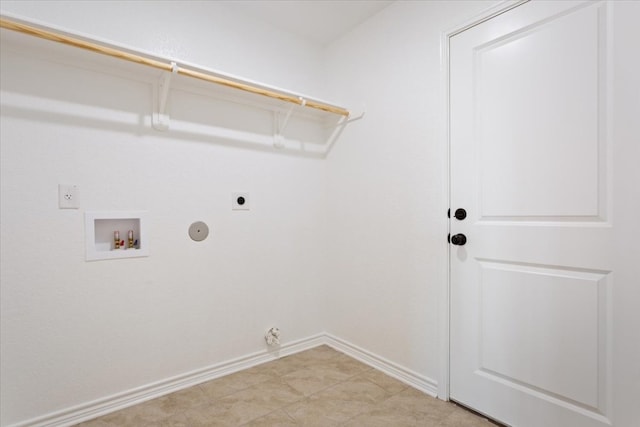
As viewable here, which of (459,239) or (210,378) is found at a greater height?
(459,239)

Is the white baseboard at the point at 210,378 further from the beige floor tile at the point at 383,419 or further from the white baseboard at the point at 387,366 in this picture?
the beige floor tile at the point at 383,419

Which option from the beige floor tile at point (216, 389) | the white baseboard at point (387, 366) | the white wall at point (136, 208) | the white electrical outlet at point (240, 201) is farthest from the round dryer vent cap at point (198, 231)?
the white baseboard at point (387, 366)

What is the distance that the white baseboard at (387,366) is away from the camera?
1.76 metres

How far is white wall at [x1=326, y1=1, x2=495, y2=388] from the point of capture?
5.74 ft

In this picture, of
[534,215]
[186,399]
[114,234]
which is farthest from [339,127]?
[186,399]

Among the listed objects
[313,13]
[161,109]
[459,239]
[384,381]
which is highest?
[313,13]

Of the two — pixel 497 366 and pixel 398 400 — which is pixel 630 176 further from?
pixel 398 400

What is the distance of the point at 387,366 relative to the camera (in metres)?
1.99

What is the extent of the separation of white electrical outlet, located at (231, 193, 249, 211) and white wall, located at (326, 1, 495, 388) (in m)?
0.68

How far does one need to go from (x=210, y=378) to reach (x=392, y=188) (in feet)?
5.24

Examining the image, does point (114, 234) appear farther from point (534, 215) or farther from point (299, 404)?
point (534, 215)

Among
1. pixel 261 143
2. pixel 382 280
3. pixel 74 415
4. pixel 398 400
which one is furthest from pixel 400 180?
pixel 74 415

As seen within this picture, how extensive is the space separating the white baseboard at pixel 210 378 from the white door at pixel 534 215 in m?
0.33

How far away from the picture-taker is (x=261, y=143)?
7.04 ft
